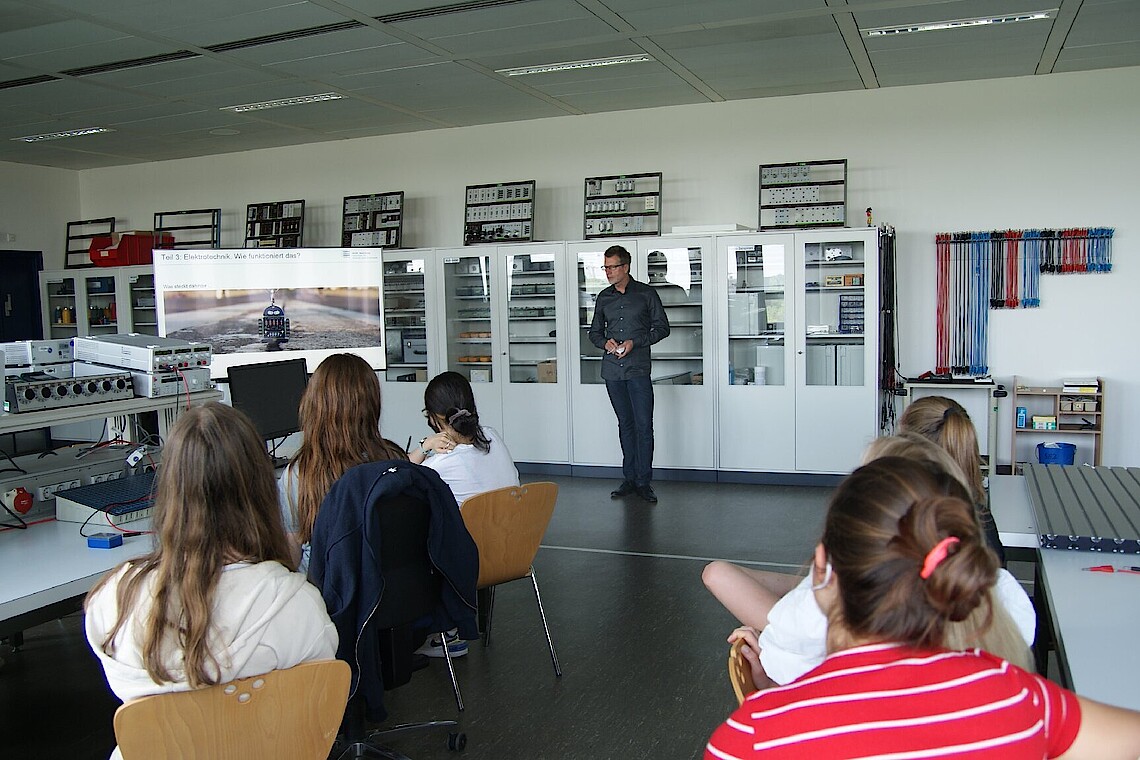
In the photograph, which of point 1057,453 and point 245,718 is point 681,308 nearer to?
point 1057,453

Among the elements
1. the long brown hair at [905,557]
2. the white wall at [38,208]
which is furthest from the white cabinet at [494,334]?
the long brown hair at [905,557]

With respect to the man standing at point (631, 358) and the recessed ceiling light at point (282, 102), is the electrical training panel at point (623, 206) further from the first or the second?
the recessed ceiling light at point (282, 102)

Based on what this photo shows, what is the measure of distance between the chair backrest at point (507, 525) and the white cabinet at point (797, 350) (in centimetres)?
375

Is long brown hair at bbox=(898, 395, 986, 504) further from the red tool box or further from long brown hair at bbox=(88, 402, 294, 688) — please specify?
the red tool box

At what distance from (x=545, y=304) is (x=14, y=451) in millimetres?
4376

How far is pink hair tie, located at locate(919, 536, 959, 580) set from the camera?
1075mm

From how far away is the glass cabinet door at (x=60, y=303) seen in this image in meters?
9.63

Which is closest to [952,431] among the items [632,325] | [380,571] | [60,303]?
[380,571]

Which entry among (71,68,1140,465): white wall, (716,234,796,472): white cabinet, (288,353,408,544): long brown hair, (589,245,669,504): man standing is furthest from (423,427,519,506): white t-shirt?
(71,68,1140,465): white wall

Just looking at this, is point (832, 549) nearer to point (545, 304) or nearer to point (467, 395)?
point (467, 395)

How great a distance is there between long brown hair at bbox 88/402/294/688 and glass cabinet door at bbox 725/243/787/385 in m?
5.32

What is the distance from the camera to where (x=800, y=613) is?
1.62m

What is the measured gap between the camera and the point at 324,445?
114 inches

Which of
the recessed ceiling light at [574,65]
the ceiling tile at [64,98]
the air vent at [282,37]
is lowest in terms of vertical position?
the air vent at [282,37]
